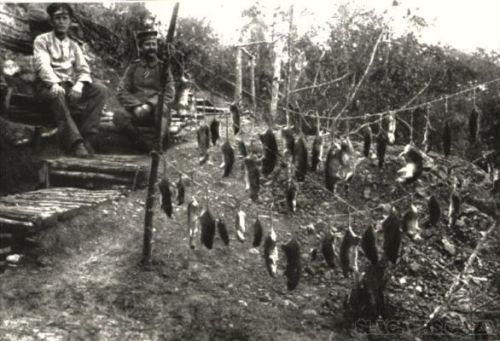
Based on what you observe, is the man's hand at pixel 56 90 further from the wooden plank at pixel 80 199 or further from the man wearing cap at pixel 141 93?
the wooden plank at pixel 80 199

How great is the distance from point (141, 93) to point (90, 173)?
1.63 meters

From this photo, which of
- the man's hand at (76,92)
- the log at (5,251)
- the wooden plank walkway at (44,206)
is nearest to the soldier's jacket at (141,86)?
the man's hand at (76,92)

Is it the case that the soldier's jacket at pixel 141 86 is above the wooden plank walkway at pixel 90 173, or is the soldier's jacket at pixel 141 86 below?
above

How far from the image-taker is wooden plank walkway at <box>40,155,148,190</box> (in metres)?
4.72

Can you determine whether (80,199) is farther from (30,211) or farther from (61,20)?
(61,20)

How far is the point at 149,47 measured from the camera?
227 inches

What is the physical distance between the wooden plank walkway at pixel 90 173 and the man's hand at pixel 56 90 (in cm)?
75

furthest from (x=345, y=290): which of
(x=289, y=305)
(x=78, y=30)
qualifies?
(x=78, y=30)

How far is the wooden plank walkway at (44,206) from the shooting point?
11.2ft

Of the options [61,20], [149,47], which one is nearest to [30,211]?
[61,20]

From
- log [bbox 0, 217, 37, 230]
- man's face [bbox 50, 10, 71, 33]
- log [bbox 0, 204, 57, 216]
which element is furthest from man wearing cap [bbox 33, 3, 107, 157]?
log [bbox 0, 217, 37, 230]

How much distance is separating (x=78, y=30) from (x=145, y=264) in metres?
4.80

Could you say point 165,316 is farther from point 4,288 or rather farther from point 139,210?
point 139,210

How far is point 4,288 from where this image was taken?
3.08 m
